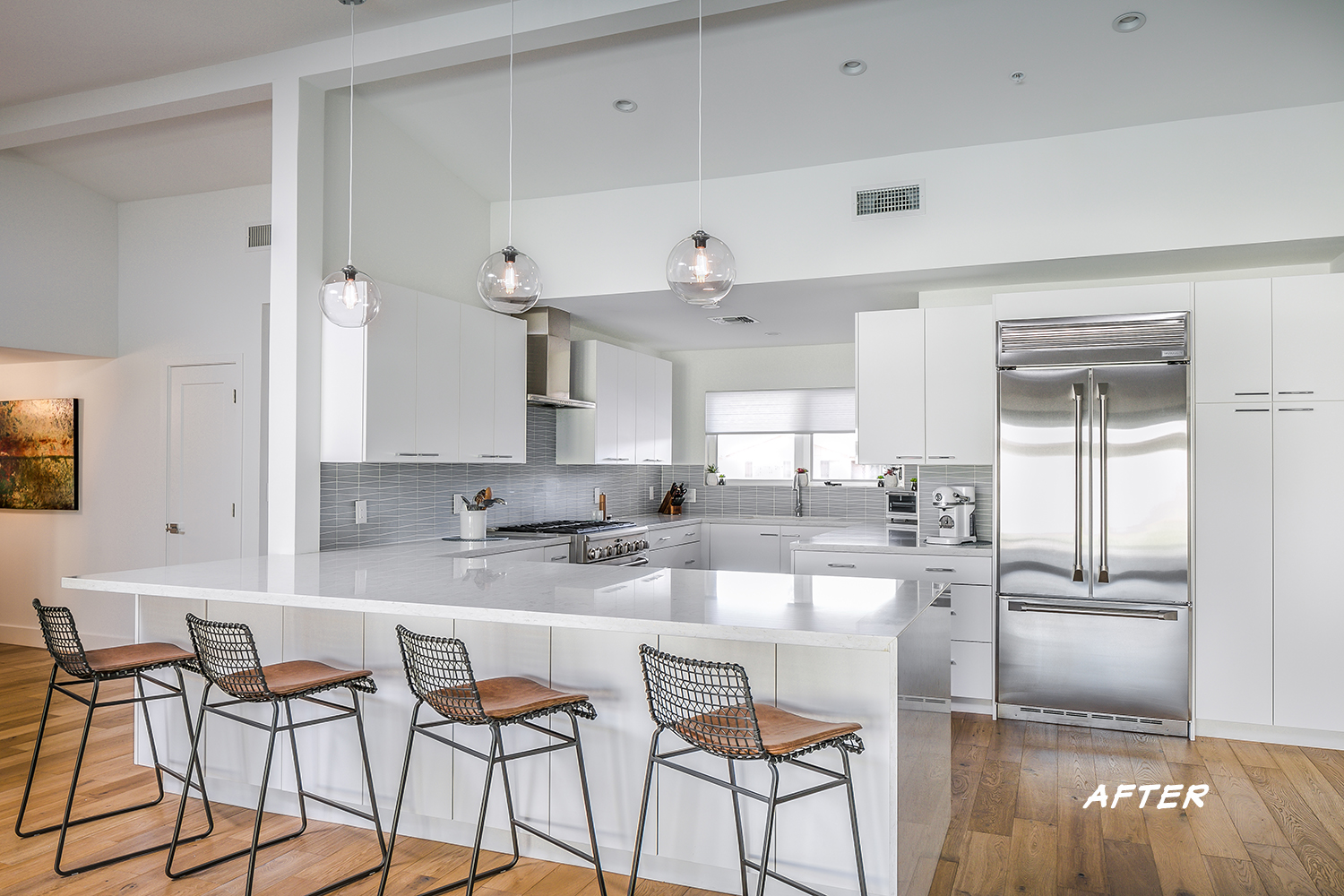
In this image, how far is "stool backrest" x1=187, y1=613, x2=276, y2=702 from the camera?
2.62 meters

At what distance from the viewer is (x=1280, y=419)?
13.3 feet

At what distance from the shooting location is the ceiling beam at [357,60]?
3.42m

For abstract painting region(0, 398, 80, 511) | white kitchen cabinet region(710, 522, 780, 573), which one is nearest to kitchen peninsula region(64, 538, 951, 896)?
abstract painting region(0, 398, 80, 511)

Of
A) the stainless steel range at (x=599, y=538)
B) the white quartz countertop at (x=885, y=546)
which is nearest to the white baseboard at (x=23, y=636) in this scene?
the stainless steel range at (x=599, y=538)

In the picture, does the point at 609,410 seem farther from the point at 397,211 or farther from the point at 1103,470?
the point at 1103,470

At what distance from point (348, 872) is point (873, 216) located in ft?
12.2

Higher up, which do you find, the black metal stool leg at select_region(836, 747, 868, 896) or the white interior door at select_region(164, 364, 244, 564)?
the white interior door at select_region(164, 364, 244, 564)

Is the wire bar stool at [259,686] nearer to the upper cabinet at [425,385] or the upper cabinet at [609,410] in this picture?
the upper cabinet at [425,385]

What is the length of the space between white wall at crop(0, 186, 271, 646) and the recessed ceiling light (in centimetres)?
480

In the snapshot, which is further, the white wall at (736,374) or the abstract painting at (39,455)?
the white wall at (736,374)

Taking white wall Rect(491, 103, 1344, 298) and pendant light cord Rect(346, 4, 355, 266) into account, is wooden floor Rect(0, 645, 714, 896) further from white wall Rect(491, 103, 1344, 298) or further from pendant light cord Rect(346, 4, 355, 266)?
white wall Rect(491, 103, 1344, 298)

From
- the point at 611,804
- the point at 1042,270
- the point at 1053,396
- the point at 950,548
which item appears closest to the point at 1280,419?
the point at 1053,396

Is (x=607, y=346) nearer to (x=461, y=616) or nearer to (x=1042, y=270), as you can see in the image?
(x=1042, y=270)

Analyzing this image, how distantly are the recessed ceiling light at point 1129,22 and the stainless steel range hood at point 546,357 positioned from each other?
333cm
